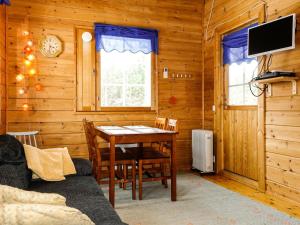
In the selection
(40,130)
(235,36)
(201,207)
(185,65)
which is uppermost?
(235,36)

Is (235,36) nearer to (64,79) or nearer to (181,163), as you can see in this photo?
(181,163)

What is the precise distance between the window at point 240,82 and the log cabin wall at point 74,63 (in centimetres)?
72

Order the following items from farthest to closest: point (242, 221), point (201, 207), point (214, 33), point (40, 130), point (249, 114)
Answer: point (214, 33) → point (40, 130) → point (249, 114) → point (201, 207) → point (242, 221)

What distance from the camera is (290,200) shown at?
309cm

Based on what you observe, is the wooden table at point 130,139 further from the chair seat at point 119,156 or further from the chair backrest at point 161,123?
the chair backrest at point 161,123

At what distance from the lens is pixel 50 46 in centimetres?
410

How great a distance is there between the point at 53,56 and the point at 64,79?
37 cm

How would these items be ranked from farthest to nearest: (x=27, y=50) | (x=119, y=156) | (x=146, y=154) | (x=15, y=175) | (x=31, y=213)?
(x=27, y=50) < (x=146, y=154) < (x=119, y=156) < (x=15, y=175) < (x=31, y=213)

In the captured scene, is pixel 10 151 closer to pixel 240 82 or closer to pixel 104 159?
pixel 104 159

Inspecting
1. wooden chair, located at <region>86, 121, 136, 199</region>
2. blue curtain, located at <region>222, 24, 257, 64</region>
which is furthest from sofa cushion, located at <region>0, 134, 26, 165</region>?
blue curtain, located at <region>222, 24, 257, 64</region>

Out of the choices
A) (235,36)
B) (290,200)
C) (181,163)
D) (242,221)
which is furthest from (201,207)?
(235,36)

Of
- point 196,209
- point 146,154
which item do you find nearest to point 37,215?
point 196,209

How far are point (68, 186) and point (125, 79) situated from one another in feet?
8.54

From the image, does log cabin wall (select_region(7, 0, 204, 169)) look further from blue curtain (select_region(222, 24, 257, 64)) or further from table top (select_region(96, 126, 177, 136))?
table top (select_region(96, 126, 177, 136))
